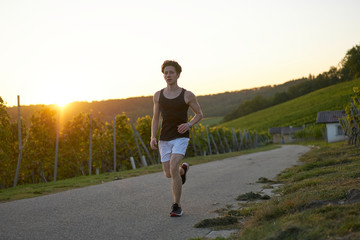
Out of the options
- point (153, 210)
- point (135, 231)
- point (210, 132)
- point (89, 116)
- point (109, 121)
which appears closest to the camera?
point (135, 231)

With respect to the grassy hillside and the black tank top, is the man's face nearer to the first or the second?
the black tank top

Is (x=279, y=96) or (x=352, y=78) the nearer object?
(x=352, y=78)

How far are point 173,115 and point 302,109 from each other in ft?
315

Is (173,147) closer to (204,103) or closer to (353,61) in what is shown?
(353,61)

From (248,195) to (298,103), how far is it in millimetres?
102467

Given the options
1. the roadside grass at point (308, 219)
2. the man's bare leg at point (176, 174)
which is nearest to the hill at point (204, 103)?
the man's bare leg at point (176, 174)

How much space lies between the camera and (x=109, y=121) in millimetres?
24391

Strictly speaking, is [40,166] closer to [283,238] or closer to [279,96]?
[283,238]

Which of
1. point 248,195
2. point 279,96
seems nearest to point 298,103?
point 279,96

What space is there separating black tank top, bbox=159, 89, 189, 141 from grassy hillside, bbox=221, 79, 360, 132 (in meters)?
81.6

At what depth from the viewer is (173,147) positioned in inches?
220

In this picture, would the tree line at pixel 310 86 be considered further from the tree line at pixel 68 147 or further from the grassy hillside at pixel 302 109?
the tree line at pixel 68 147

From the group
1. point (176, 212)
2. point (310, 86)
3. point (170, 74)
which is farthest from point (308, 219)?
point (310, 86)

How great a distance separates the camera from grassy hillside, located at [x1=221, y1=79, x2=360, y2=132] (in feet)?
283
